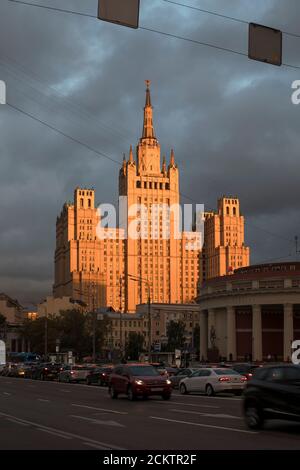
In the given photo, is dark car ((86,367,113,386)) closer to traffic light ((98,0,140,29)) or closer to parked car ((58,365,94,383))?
parked car ((58,365,94,383))

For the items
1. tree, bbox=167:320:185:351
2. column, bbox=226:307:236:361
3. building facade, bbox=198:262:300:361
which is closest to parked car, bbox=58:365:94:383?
building facade, bbox=198:262:300:361

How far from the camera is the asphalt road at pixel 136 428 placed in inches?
542

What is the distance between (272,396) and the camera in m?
16.1

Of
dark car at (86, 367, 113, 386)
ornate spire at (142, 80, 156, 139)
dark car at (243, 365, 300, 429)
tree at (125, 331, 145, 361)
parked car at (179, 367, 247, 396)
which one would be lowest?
tree at (125, 331, 145, 361)

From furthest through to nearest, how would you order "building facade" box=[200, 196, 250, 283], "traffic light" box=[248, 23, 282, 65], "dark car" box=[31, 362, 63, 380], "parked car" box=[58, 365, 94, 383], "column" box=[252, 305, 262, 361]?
"building facade" box=[200, 196, 250, 283] → "column" box=[252, 305, 262, 361] → "dark car" box=[31, 362, 63, 380] → "parked car" box=[58, 365, 94, 383] → "traffic light" box=[248, 23, 282, 65]

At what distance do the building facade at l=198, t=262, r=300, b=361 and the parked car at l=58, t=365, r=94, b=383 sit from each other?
3888 centimetres

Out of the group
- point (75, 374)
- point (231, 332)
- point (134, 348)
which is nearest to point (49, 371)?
point (75, 374)

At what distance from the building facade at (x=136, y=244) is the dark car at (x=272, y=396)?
144131 millimetres

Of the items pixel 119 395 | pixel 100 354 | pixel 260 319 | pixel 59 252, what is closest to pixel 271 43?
pixel 119 395

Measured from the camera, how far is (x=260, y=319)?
308 feet

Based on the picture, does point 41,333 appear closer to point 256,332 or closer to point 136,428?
point 256,332

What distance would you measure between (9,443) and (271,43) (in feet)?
33.4

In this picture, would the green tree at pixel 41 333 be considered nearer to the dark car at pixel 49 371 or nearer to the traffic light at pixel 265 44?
the dark car at pixel 49 371

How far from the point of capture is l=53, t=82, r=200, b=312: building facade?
546 feet
